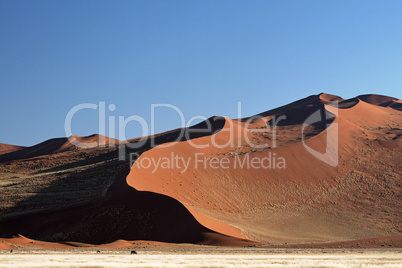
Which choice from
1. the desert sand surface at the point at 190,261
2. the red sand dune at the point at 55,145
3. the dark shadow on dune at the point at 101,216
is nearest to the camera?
the desert sand surface at the point at 190,261

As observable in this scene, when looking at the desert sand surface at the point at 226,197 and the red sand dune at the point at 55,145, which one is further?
the red sand dune at the point at 55,145

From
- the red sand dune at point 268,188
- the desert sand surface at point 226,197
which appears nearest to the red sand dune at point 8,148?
the desert sand surface at point 226,197

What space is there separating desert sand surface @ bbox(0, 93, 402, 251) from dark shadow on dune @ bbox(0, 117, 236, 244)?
95 millimetres

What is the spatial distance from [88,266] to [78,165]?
43267mm

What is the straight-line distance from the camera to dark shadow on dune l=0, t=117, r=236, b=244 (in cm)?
3438

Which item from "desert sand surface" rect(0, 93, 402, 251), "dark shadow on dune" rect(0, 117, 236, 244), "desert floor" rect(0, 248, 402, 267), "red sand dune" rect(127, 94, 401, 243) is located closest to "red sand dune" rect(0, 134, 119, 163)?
"desert sand surface" rect(0, 93, 402, 251)

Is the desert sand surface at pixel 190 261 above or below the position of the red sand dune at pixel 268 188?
below

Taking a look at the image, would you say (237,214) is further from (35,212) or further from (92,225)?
(35,212)

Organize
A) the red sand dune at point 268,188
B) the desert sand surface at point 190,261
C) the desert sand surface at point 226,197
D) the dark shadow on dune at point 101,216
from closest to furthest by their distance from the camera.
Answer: the desert sand surface at point 190,261
the desert sand surface at point 226,197
the dark shadow on dune at point 101,216
the red sand dune at point 268,188

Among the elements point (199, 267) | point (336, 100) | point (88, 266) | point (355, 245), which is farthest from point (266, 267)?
point (336, 100)

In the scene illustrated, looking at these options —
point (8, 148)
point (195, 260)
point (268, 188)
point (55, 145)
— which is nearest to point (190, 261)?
point (195, 260)

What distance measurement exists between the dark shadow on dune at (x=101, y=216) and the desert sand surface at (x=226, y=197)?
95 mm

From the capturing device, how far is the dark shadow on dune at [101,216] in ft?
113

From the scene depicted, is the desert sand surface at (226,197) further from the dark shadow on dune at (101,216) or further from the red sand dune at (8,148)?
the red sand dune at (8,148)
